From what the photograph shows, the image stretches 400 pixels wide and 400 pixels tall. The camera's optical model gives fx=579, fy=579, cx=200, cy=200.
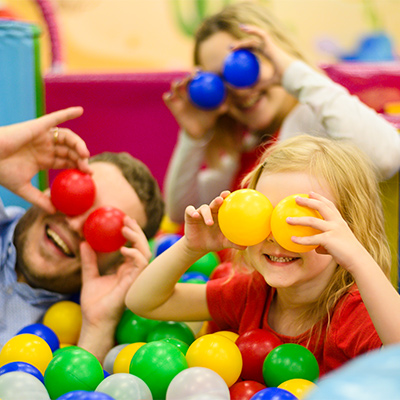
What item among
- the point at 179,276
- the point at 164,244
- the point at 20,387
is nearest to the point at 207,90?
the point at 164,244

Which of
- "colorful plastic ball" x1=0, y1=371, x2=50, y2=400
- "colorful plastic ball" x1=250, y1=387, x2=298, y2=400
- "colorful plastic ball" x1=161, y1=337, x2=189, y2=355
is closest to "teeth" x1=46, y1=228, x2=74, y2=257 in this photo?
"colorful plastic ball" x1=161, y1=337, x2=189, y2=355

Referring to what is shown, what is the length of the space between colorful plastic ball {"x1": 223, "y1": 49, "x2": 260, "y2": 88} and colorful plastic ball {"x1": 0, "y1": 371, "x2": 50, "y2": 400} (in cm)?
111

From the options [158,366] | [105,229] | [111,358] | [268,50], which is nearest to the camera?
[158,366]

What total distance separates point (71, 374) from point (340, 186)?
592 millimetres

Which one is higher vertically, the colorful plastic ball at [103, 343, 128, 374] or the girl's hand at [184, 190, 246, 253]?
the girl's hand at [184, 190, 246, 253]

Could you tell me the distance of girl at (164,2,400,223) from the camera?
4.87 ft

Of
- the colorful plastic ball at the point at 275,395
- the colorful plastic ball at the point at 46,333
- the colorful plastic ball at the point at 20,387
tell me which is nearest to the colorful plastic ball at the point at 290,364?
the colorful plastic ball at the point at 275,395

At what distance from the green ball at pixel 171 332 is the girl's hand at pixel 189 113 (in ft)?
2.99

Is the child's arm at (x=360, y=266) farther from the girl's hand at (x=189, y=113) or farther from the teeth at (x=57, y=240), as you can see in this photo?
the girl's hand at (x=189, y=113)

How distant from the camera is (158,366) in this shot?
102cm

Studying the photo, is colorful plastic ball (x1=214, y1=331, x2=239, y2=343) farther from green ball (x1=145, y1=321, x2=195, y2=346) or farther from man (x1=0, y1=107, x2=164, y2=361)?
man (x1=0, y1=107, x2=164, y2=361)

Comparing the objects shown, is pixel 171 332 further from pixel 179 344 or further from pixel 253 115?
pixel 253 115

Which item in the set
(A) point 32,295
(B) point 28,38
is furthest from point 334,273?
(B) point 28,38

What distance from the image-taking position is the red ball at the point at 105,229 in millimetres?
1366
